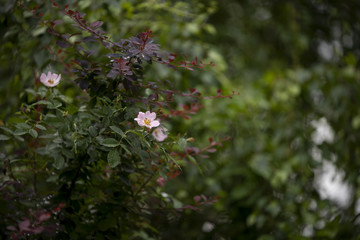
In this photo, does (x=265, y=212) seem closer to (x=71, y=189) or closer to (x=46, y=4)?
(x=71, y=189)

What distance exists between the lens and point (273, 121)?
2197 millimetres

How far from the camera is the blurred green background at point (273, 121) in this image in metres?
1.58

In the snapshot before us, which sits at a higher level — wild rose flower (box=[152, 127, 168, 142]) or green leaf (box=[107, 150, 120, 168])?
green leaf (box=[107, 150, 120, 168])

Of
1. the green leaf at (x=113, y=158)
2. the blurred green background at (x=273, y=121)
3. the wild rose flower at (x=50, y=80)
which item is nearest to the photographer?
the green leaf at (x=113, y=158)

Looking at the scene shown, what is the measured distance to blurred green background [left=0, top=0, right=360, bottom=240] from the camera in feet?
5.20

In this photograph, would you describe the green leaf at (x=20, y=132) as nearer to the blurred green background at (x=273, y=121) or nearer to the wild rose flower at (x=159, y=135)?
the wild rose flower at (x=159, y=135)

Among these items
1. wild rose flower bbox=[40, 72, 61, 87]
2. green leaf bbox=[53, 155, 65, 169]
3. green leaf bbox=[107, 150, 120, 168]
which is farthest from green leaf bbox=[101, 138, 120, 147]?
wild rose flower bbox=[40, 72, 61, 87]

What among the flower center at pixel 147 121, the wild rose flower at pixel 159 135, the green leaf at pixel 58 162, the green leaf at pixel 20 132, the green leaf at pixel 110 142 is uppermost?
the flower center at pixel 147 121

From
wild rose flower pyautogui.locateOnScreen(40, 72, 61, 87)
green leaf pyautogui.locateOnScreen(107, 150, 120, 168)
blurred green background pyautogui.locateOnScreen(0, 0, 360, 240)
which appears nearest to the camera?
green leaf pyautogui.locateOnScreen(107, 150, 120, 168)

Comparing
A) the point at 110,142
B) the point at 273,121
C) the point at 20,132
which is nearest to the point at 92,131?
the point at 110,142

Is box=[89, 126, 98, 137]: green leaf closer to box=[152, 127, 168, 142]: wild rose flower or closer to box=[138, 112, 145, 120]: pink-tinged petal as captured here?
box=[138, 112, 145, 120]: pink-tinged petal

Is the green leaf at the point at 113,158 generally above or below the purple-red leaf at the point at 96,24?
below

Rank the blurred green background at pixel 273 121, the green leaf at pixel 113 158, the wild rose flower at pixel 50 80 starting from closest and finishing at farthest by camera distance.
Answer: the green leaf at pixel 113 158
the wild rose flower at pixel 50 80
the blurred green background at pixel 273 121

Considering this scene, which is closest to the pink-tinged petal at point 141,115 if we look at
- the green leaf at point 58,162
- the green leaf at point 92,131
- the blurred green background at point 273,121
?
the green leaf at point 92,131
